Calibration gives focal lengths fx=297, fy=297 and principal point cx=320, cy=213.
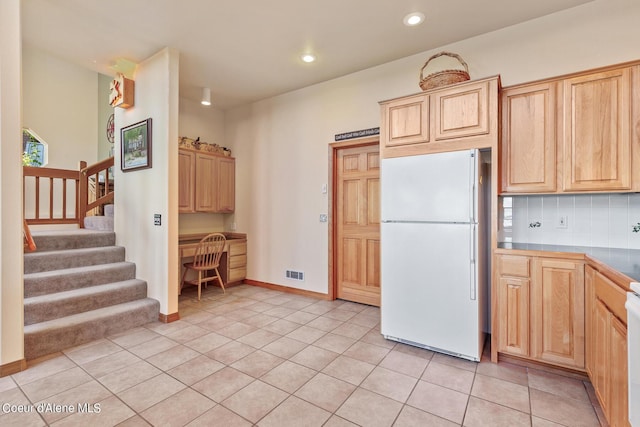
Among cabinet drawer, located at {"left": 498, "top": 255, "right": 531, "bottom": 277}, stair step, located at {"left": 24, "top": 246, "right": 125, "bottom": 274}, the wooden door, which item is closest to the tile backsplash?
cabinet drawer, located at {"left": 498, "top": 255, "right": 531, "bottom": 277}

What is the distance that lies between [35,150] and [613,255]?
915 centimetres

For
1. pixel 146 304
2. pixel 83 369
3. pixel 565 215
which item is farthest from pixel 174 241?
pixel 565 215

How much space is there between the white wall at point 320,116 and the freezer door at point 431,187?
1102 mm

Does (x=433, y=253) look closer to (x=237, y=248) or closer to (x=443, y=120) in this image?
(x=443, y=120)

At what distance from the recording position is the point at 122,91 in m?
3.65

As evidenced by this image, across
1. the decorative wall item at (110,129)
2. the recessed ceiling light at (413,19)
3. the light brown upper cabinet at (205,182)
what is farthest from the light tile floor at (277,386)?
the decorative wall item at (110,129)

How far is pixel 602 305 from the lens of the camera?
172cm

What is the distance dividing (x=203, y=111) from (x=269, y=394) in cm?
450

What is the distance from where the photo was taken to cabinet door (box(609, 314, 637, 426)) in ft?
4.44

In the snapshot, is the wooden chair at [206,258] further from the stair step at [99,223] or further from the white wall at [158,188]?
the stair step at [99,223]

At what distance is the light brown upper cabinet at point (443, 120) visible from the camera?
238cm

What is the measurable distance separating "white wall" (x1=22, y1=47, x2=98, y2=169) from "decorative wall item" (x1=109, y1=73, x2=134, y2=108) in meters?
3.77

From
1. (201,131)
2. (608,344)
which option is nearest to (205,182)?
(201,131)

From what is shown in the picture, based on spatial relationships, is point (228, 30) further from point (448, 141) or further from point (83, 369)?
point (83, 369)
